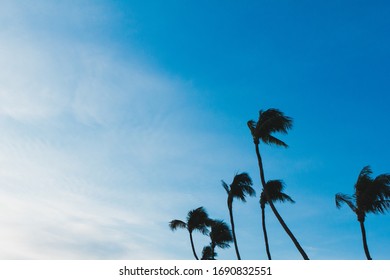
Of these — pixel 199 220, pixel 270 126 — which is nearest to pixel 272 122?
pixel 270 126

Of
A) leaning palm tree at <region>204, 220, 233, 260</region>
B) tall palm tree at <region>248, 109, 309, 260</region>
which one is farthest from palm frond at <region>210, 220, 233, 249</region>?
tall palm tree at <region>248, 109, 309, 260</region>

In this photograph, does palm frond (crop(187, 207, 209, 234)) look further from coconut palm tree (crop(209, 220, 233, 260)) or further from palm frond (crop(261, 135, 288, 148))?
palm frond (crop(261, 135, 288, 148))

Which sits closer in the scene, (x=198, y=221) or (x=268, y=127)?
(x=268, y=127)

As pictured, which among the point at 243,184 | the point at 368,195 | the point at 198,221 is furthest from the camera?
the point at 198,221

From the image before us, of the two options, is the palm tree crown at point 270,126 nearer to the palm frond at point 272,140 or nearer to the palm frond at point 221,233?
the palm frond at point 272,140

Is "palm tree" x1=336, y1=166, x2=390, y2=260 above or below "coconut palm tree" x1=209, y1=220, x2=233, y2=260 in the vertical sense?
below

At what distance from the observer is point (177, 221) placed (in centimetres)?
5016

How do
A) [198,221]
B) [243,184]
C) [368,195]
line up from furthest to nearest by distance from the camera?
[198,221], [243,184], [368,195]

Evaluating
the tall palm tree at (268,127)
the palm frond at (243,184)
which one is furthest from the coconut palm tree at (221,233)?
the tall palm tree at (268,127)

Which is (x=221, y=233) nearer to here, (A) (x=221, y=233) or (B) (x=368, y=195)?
(A) (x=221, y=233)
